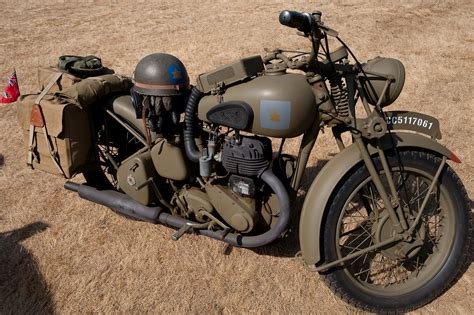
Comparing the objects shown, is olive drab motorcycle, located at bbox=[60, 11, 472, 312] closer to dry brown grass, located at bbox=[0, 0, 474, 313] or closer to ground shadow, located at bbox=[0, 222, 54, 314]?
dry brown grass, located at bbox=[0, 0, 474, 313]

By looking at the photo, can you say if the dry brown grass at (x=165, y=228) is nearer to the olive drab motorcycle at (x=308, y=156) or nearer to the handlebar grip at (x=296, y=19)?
the olive drab motorcycle at (x=308, y=156)

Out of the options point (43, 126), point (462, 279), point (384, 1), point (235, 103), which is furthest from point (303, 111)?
point (384, 1)

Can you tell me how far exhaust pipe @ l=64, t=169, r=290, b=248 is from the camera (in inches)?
119

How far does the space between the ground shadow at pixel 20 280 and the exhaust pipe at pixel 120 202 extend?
68 centimetres

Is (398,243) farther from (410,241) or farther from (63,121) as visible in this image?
(63,121)

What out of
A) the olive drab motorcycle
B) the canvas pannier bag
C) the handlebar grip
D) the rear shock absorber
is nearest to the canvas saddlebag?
the canvas pannier bag

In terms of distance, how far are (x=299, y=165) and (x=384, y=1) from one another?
867cm

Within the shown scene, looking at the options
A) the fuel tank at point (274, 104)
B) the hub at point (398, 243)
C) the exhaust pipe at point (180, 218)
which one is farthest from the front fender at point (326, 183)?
the hub at point (398, 243)

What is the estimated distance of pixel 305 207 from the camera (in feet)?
9.80

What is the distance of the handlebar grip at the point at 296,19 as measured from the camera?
101 inches

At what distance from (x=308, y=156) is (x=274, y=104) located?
1.86 ft

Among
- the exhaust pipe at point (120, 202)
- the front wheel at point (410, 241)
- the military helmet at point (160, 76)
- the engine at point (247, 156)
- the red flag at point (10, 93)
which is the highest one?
the military helmet at point (160, 76)

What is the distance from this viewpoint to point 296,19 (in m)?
2.59

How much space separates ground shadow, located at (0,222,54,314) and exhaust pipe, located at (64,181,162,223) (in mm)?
683
